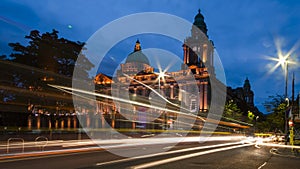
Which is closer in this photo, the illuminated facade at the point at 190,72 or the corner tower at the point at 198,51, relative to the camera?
the illuminated facade at the point at 190,72

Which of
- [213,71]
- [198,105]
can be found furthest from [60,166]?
[213,71]

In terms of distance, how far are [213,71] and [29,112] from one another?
86.8m

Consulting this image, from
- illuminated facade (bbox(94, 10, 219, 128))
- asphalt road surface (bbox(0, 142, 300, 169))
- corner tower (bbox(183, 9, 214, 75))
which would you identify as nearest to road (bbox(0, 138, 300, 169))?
asphalt road surface (bbox(0, 142, 300, 169))

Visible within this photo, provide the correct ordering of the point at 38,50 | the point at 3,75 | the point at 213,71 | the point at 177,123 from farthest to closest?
the point at 213,71, the point at 177,123, the point at 38,50, the point at 3,75

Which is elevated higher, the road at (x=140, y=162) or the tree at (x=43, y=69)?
the tree at (x=43, y=69)

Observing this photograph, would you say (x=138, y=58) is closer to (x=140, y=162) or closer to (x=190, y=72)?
(x=190, y=72)

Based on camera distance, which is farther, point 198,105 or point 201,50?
point 201,50

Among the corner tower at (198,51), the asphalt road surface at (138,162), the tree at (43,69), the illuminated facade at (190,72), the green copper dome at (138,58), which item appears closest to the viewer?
the asphalt road surface at (138,162)

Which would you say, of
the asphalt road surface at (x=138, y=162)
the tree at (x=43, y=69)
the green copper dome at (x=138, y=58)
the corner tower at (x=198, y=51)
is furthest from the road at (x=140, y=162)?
the corner tower at (x=198, y=51)

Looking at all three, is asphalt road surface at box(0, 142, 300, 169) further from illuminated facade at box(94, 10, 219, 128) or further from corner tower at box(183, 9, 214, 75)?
corner tower at box(183, 9, 214, 75)

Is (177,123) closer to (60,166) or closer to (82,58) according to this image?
(82,58)

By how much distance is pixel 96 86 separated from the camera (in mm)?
38500

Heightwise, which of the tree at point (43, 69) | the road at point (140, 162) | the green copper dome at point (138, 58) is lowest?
the road at point (140, 162)

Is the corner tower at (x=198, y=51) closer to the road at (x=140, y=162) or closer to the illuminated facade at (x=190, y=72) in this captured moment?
the illuminated facade at (x=190, y=72)
